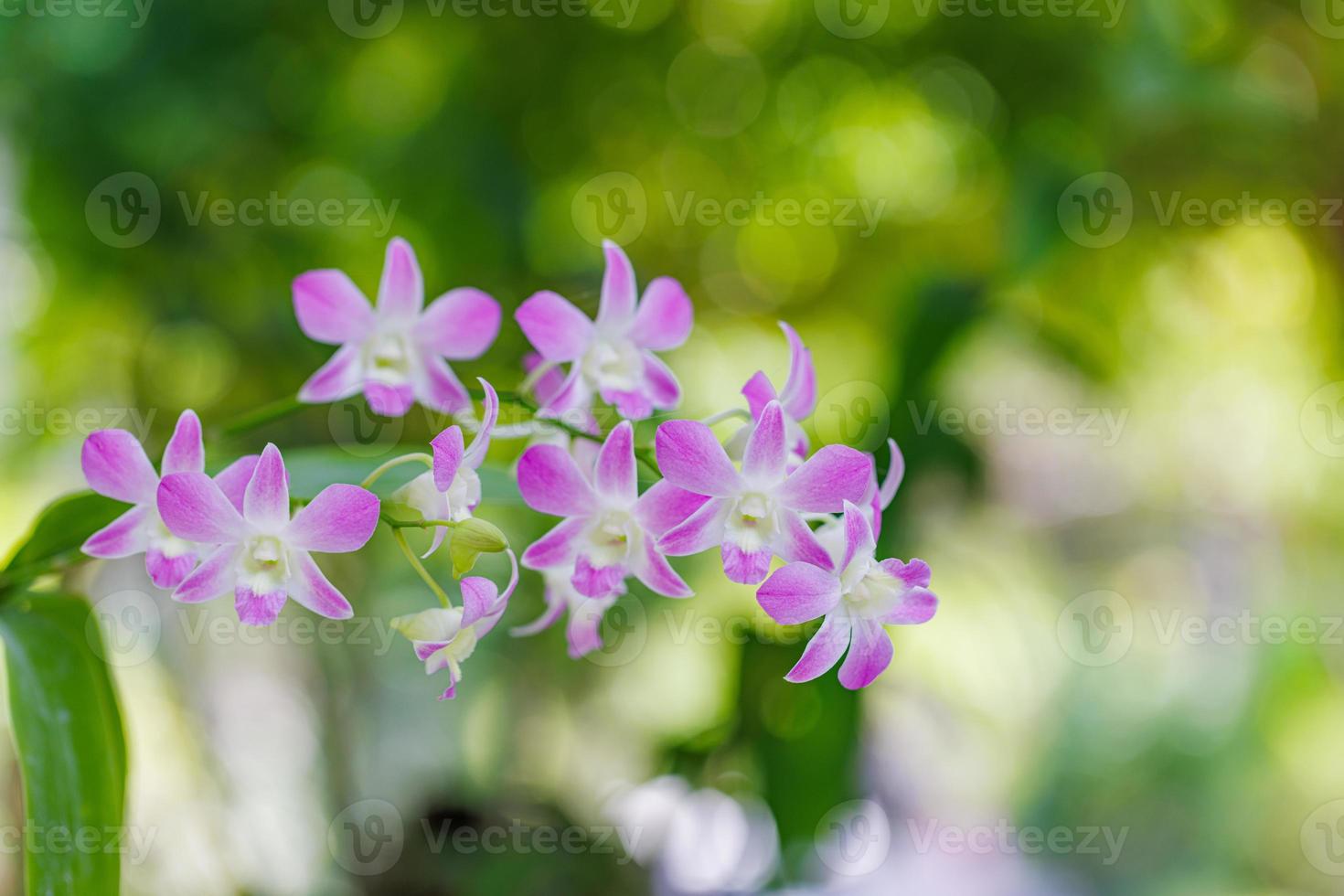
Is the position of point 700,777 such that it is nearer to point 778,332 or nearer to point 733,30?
point 778,332

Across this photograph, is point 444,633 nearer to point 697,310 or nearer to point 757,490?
point 757,490

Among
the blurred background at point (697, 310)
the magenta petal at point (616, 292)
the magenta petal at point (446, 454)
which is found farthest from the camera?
the blurred background at point (697, 310)

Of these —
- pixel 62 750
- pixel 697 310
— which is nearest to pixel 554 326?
pixel 62 750

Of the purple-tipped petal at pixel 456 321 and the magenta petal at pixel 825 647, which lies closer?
the magenta petal at pixel 825 647

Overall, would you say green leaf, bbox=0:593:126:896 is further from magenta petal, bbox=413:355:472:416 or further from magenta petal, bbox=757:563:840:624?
magenta petal, bbox=757:563:840:624

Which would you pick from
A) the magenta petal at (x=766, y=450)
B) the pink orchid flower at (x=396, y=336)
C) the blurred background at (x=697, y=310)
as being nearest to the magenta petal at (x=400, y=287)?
the pink orchid flower at (x=396, y=336)

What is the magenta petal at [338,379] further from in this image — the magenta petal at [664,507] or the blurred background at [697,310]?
the blurred background at [697,310]

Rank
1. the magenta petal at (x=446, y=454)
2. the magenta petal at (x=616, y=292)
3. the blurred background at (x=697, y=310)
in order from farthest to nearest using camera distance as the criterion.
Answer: the blurred background at (x=697, y=310), the magenta petal at (x=616, y=292), the magenta petal at (x=446, y=454)
